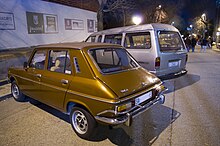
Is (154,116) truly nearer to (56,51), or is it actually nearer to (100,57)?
(100,57)

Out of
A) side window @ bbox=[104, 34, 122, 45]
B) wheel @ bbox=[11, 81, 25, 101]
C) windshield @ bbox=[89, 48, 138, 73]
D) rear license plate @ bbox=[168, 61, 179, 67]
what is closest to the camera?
windshield @ bbox=[89, 48, 138, 73]

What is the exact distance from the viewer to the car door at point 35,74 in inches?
151

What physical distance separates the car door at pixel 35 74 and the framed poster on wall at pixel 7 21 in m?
4.80

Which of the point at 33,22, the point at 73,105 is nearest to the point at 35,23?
the point at 33,22

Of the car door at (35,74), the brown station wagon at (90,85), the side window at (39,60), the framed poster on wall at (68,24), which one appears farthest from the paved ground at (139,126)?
the framed poster on wall at (68,24)

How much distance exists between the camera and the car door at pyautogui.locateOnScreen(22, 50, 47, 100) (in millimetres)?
3840

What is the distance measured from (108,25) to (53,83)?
24.1 meters

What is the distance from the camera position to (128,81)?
10.0 ft

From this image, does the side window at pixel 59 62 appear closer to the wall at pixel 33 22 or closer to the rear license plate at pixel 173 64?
the rear license plate at pixel 173 64

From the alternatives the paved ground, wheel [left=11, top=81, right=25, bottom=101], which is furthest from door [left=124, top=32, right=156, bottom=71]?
wheel [left=11, top=81, right=25, bottom=101]

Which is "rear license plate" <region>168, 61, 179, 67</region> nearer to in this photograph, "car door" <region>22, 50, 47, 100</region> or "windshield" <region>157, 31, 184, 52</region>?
A: "windshield" <region>157, 31, 184, 52</region>

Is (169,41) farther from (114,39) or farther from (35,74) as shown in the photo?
(35,74)

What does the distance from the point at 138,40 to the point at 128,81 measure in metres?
3.08

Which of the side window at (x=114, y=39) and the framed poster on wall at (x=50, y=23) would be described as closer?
the side window at (x=114, y=39)
